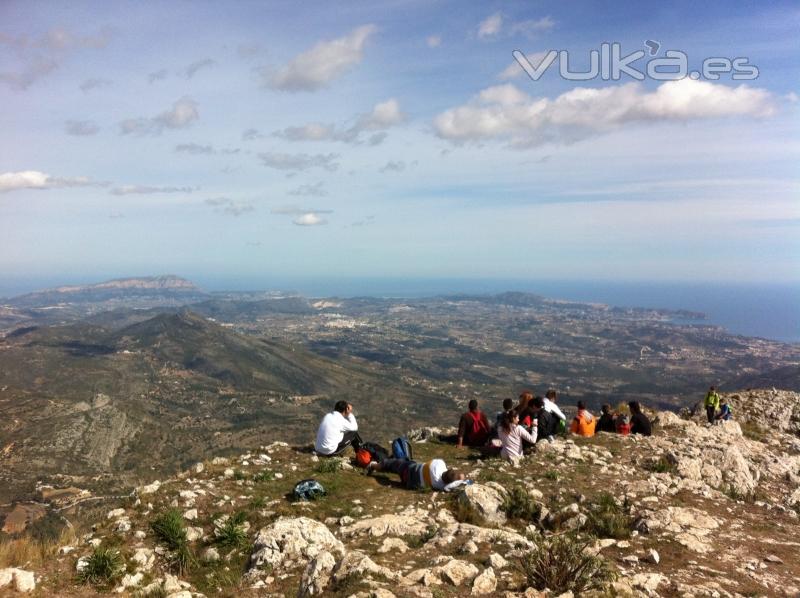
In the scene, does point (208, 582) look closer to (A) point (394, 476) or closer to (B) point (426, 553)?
(B) point (426, 553)

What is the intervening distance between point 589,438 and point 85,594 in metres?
18.2

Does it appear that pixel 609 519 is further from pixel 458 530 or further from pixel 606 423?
pixel 606 423

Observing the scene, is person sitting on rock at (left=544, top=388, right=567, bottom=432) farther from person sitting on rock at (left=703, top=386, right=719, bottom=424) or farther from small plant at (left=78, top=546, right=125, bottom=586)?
small plant at (left=78, top=546, right=125, bottom=586)

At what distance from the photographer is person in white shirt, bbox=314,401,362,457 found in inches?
671

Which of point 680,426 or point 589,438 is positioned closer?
point 589,438

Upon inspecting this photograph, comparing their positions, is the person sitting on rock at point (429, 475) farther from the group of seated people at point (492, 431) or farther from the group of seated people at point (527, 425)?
the group of seated people at point (527, 425)

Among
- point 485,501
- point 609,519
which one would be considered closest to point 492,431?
point 485,501

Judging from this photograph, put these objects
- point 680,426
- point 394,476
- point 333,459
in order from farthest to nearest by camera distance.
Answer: point 680,426 < point 333,459 < point 394,476

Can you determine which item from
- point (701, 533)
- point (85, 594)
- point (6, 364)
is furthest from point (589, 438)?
point (6, 364)

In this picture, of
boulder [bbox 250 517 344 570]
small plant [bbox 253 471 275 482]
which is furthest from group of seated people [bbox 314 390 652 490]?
boulder [bbox 250 517 344 570]

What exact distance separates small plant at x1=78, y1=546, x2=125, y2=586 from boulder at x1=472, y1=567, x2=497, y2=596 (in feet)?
23.5

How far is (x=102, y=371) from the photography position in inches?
7731

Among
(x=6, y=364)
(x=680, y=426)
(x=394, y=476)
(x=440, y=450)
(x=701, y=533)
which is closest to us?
(x=701, y=533)

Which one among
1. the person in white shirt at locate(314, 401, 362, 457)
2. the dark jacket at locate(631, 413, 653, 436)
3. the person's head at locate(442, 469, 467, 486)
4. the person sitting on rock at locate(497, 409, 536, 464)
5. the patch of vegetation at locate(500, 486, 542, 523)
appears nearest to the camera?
the patch of vegetation at locate(500, 486, 542, 523)
